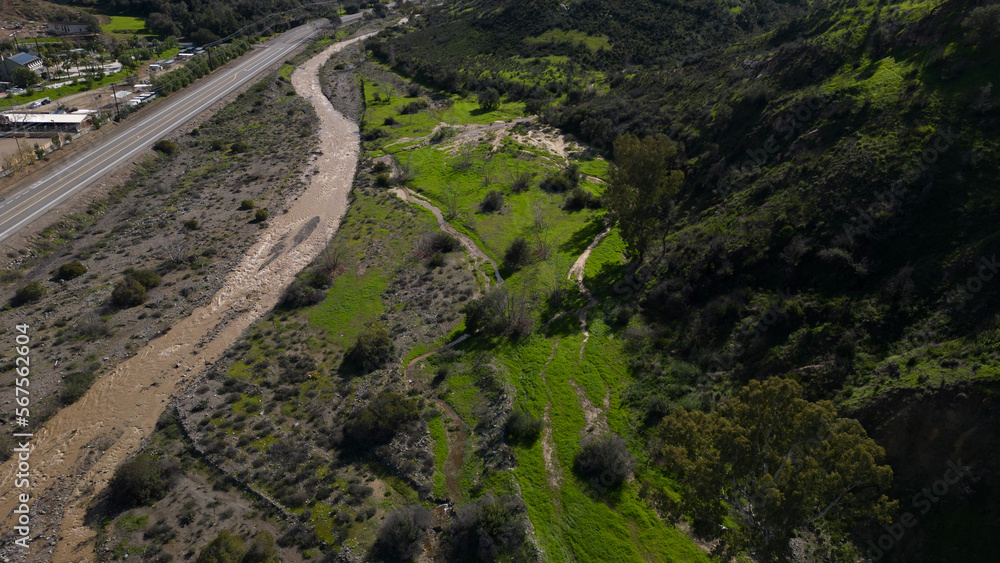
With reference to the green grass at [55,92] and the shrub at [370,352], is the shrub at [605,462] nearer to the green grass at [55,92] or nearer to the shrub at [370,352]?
the shrub at [370,352]

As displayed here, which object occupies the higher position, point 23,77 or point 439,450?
point 23,77

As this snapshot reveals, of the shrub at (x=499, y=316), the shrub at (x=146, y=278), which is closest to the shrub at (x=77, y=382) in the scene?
the shrub at (x=146, y=278)

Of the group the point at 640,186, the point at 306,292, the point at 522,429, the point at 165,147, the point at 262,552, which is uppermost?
the point at 640,186

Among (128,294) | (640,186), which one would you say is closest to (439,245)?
(640,186)

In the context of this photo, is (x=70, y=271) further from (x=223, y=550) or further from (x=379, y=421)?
(x=223, y=550)

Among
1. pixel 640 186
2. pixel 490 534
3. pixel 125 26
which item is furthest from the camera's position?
pixel 125 26

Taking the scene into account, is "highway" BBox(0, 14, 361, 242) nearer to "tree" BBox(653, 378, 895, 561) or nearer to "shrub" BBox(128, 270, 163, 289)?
"shrub" BBox(128, 270, 163, 289)
